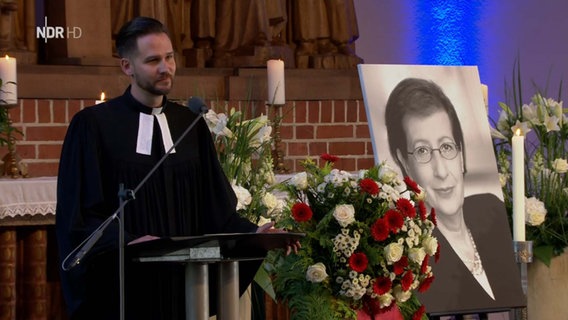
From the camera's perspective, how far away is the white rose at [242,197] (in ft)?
15.8

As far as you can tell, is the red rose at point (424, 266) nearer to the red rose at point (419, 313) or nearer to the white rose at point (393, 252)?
the white rose at point (393, 252)

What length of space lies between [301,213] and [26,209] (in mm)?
1427

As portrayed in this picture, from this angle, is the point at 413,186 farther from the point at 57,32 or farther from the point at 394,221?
the point at 57,32

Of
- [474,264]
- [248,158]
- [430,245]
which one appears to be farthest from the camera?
[474,264]

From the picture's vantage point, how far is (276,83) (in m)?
6.45

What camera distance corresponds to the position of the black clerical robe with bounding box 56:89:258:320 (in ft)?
12.6

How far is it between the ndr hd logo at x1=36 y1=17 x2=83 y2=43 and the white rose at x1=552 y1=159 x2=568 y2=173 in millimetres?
2768

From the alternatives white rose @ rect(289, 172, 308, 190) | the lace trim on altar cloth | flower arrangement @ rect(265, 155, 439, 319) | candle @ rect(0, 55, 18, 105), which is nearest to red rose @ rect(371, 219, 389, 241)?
flower arrangement @ rect(265, 155, 439, 319)

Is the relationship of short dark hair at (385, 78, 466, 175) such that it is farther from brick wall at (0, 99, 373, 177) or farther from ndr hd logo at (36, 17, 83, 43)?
ndr hd logo at (36, 17, 83, 43)

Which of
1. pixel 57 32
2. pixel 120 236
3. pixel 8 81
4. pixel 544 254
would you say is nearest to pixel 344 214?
pixel 120 236

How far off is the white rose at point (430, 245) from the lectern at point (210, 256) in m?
1.01

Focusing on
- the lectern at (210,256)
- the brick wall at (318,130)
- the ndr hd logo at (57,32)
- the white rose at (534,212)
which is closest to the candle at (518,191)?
the white rose at (534,212)

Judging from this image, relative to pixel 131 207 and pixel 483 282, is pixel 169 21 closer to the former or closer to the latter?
pixel 483 282

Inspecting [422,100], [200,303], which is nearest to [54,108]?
[422,100]
